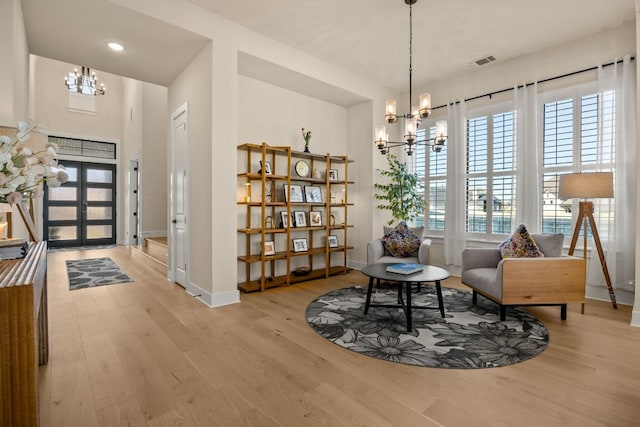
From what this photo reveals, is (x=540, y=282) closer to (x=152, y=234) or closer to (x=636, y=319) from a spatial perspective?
(x=636, y=319)

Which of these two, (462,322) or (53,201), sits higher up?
(53,201)

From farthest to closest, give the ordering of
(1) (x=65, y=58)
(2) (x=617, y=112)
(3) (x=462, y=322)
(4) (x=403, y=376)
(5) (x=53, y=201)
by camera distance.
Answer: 1. (5) (x=53, y=201)
2. (1) (x=65, y=58)
3. (2) (x=617, y=112)
4. (3) (x=462, y=322)
5. (4) (x=403, y=376)

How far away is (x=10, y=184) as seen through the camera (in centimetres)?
151

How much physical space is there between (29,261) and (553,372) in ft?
10.2

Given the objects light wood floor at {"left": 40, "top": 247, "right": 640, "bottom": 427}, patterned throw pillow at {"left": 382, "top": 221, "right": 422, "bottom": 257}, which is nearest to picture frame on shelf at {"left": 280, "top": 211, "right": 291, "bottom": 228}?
patterned throw pillow at {"left": 382, "top": 221, "right": 422, "bottom": 257}

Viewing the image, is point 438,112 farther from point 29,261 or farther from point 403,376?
point 29,261

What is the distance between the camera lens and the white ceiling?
10.4 feet

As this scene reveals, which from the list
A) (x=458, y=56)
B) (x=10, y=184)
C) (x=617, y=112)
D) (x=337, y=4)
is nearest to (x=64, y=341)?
(x=10, y=184)

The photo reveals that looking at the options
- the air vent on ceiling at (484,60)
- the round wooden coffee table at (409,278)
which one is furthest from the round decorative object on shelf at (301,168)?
the air vent on ceiling at (484,60)

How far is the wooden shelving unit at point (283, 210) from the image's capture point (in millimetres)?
4223

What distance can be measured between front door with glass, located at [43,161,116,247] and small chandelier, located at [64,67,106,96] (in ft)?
5.88

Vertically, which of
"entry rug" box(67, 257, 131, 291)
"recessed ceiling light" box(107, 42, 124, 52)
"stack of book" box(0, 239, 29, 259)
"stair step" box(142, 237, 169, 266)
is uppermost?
"recessed ceiling light" box(107, 42, 124, 52)

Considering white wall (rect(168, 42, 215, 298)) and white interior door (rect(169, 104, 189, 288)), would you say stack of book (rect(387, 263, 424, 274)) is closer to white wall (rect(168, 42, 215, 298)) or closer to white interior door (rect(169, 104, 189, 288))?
white wall (rect(168, 42, 215, 298))

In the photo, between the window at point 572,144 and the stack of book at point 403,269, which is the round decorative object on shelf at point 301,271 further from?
the window at point 572,144
